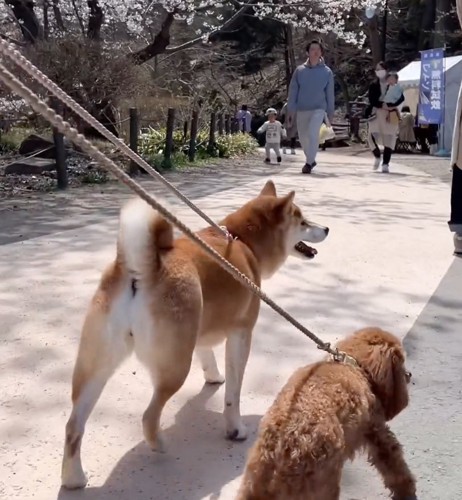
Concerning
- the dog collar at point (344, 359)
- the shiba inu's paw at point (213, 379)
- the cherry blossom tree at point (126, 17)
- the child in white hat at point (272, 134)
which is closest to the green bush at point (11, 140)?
the cherry blossom tree at point (126, 17)

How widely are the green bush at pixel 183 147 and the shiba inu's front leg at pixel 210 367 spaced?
9980mm

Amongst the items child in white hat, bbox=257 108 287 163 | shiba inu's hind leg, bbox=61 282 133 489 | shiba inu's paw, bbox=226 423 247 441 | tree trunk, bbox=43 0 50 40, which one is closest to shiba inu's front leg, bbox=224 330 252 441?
shiba inu's paw, bbox=226 423 247 441

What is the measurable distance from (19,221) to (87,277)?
2668 mm

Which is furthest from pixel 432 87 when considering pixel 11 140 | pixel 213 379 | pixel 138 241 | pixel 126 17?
pixel 138 241

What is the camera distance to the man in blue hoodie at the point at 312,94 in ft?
40.3

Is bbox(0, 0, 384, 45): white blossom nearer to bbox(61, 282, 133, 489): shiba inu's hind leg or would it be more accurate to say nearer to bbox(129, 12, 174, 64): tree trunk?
bbox(129, 12, 174, 64): tree trunk

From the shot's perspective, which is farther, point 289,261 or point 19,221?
point 19,221

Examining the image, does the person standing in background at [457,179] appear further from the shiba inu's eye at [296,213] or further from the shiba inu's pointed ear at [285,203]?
the shiba inu's pointed ear at [285,203]

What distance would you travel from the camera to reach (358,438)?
2205mm

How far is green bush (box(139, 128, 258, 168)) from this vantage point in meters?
14.1

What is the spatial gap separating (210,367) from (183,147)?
12.7m

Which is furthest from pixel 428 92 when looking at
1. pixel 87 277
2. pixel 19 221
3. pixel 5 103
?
pixel 87 277

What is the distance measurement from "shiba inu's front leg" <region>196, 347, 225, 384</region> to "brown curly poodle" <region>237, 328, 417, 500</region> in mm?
1078

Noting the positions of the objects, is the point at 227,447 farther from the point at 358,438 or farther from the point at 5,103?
the point at 5,103
